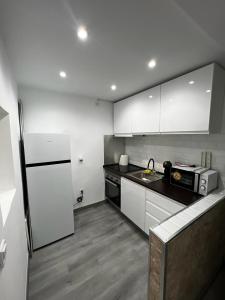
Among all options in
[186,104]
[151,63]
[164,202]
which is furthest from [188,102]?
[164,202]

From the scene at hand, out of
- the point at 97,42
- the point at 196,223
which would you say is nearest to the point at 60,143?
the point at 97,42

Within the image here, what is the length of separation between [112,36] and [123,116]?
5.42ft

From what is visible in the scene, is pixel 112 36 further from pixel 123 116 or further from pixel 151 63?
pixel 123 116

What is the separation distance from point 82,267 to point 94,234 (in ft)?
1.75

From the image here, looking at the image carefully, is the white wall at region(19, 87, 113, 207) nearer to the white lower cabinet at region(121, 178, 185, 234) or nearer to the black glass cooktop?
the black glass cooktop

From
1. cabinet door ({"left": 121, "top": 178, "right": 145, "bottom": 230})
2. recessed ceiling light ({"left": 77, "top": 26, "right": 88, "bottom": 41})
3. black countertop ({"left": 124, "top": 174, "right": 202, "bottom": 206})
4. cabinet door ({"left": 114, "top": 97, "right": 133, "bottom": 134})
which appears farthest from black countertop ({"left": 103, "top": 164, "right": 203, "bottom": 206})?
recessed ceiling light ({"left": 77, "top": 26, "right": 88, "bottom": 41})

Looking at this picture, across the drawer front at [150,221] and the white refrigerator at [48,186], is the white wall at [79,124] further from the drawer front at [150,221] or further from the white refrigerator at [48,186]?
the drawer front at [150,221]

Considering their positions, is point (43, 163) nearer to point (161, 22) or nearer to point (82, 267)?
point (82, 267)

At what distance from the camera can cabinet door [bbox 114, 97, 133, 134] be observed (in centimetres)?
250

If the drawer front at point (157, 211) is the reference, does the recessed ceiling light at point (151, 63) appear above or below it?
above

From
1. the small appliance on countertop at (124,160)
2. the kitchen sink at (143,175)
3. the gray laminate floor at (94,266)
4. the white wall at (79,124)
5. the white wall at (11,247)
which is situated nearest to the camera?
the white wall at (11,247)

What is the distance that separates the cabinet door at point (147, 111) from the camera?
1.96 m

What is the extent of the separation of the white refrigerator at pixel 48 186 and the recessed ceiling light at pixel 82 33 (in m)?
1.23

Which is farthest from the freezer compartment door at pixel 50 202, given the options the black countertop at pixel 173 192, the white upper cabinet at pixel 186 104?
the white upper cabinet at pixel 186 104
